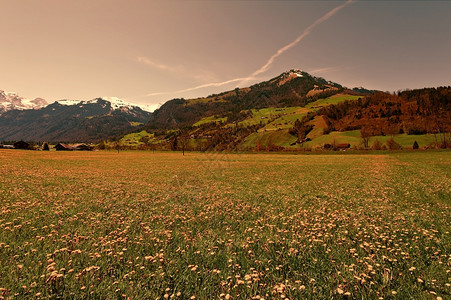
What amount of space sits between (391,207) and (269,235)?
403 inches

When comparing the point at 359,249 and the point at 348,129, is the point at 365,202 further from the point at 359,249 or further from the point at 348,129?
the point at 348,129

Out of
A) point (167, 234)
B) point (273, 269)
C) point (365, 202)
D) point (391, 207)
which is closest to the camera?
point (273, 269)

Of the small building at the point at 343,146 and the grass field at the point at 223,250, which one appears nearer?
the grass field at the point at 223,250

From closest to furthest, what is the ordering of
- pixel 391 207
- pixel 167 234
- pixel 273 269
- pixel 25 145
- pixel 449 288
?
pixel 449 288 → pixel 273 269 → pixel 167 234 → pixel 391 207 → pixel 25 145

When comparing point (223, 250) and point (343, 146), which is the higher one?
point (223, 250)

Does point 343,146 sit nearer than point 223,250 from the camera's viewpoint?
No

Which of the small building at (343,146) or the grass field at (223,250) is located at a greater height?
the grass field at (223,250)

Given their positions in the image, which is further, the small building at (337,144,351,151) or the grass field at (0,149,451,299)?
the small building at (337,144,351,151)

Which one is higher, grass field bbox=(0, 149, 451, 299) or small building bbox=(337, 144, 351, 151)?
grass field bbox=(0, 149, 451, 299)

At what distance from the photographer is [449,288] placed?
513 centimetres

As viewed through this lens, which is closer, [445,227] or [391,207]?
[445,227]

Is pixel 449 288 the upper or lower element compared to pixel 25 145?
lower

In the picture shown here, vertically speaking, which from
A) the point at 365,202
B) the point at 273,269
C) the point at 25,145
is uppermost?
the point at 25,145

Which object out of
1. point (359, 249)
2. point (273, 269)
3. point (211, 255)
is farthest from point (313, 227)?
point (211, 255)
